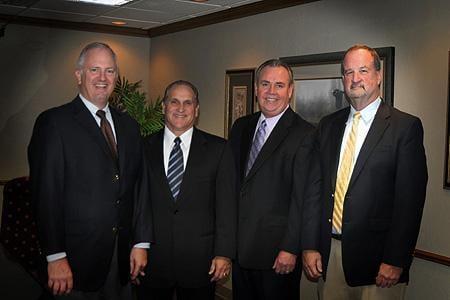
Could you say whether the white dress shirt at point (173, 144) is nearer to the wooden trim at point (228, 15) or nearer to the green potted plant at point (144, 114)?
the wooden trim at point (228, 15)

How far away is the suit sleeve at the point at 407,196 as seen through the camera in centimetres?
203

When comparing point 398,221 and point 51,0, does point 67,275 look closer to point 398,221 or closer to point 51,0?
point 398,221

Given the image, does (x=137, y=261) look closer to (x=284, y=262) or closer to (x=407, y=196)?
(x=284, y=262)

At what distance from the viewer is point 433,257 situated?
9.85 feet

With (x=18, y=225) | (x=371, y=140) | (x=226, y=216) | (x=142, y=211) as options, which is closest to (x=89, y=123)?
(x=142, y=211)

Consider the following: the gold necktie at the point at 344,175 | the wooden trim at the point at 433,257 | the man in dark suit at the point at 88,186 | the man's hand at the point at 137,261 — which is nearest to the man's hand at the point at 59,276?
the man in dark suit at the point at 88,186

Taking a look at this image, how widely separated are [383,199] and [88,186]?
110 centimetres

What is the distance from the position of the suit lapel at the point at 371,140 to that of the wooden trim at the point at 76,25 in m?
4.23

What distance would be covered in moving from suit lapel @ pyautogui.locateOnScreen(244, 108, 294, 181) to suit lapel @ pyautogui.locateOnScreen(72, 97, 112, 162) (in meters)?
0.61

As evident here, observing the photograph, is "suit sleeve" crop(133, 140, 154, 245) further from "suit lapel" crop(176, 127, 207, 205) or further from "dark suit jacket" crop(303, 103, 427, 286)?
"dark suit jacket" crop(303, 103, 427, 286)

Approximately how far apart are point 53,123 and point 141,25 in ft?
13.2

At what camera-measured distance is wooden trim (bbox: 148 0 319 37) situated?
4.19 meters

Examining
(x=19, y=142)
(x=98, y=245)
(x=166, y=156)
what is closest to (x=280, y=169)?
(x=166, y=156)

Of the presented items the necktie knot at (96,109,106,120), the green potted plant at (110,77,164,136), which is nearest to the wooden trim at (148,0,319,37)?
the green potted plant at (110,77,164,136)
